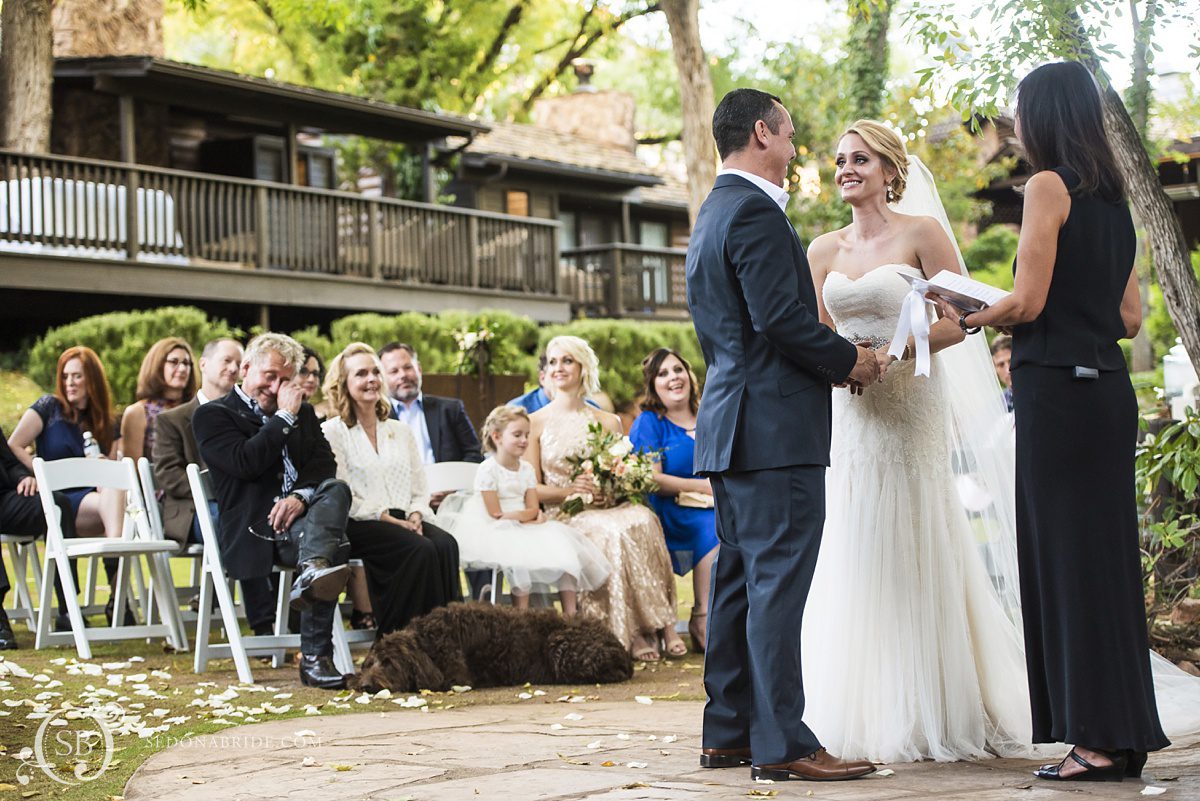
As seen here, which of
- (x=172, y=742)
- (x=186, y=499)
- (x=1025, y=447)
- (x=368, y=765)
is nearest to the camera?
(x=1025, y=447)

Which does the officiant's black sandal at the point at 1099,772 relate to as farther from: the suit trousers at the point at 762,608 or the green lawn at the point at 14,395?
the green lawn at the point at 14,395

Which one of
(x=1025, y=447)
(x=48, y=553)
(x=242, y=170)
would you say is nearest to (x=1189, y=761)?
(x=1025, y=447)

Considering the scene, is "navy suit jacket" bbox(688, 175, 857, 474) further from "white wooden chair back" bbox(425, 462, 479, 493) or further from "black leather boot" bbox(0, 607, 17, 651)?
"black leather boot" bbox(0, 607, 17, 651)

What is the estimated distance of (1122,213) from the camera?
4418 millimetres

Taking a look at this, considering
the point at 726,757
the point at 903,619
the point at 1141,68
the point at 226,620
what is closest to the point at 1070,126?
the point at 903,619

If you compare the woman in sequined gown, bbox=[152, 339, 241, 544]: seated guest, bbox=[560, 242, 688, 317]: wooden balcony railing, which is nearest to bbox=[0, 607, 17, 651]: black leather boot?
bbox=[152, 339, 241, 544]: seated guest

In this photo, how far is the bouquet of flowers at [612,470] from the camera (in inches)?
331

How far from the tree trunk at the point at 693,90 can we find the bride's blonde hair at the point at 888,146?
13973 mm

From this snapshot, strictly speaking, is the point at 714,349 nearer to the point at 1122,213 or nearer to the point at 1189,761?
the point at 1122,213

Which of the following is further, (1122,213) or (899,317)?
(899,317)

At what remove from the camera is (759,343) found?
446 cm

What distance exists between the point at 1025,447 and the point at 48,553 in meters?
6.06

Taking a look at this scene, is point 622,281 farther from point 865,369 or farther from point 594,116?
point 865,369

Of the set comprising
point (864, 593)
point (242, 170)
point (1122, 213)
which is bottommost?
point (864, 593)
